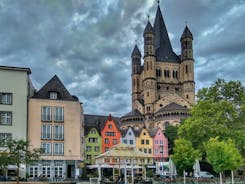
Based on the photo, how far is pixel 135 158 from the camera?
42.9m

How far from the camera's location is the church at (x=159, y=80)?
443 feet

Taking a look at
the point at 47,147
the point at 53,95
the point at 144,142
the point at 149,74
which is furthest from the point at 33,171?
the point at 149,74

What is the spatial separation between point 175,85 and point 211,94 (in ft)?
280

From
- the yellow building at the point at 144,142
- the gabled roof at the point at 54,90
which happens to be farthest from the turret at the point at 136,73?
the gabled roof at the point at 54,90

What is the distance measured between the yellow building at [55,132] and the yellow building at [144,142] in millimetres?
33949

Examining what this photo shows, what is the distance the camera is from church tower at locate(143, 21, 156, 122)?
455 feet

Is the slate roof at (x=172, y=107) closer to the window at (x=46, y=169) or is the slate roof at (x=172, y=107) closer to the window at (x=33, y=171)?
the window at (x=46, y=169)

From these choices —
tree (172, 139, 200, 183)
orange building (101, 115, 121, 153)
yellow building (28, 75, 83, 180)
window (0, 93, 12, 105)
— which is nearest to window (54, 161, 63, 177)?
yellow building (28, 75, 83, 180)

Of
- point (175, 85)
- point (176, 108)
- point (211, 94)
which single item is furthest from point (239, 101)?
point (175, 85)

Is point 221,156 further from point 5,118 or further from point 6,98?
point 6,98

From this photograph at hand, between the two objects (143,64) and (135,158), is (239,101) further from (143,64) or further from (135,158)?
(143,64)

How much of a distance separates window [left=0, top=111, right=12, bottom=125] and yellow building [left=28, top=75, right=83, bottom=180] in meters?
3.02

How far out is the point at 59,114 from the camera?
6238 cm

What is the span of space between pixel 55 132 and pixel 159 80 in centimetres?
8717
